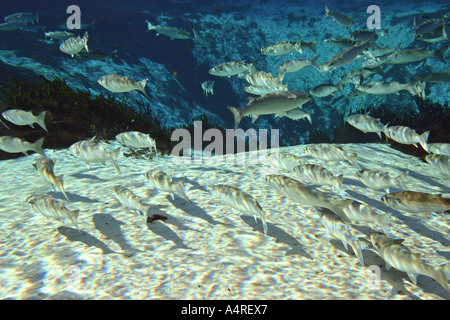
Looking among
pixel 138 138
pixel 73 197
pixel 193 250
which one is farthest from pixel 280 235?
pixel 73 197

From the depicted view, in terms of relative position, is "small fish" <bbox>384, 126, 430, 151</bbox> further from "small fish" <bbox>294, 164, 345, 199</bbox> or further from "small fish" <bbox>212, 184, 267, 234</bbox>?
"small fish" <bbox>212, 184, 267, 234</bbox>

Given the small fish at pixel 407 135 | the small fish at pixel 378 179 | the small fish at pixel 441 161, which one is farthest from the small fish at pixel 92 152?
the small fish at pixel 441 161

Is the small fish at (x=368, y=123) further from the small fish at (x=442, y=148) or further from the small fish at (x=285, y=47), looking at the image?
the small fish at (x=285, y=47)

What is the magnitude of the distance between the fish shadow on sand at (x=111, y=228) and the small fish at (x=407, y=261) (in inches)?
118

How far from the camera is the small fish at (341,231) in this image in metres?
3.08

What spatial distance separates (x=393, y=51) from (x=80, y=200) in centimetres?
980

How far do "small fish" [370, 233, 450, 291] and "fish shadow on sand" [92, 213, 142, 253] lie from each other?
9.84 feet

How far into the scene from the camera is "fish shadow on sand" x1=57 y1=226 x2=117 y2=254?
3.44 meters

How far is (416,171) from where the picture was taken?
280 inches

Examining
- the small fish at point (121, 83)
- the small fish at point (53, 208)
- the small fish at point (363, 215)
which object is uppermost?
the small fish at point (121, 83)

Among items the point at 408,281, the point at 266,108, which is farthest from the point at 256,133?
the point at 408,281

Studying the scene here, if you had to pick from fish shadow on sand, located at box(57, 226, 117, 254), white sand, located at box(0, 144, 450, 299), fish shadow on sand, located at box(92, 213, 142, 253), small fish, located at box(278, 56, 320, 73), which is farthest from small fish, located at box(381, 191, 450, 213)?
small fish, located at box(278, 56, 320, 73)

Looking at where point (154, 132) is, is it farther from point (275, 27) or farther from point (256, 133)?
point (275, 27)

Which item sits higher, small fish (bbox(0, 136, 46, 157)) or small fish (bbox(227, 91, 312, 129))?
small fish (bbox(227, 91, 312, 129))
